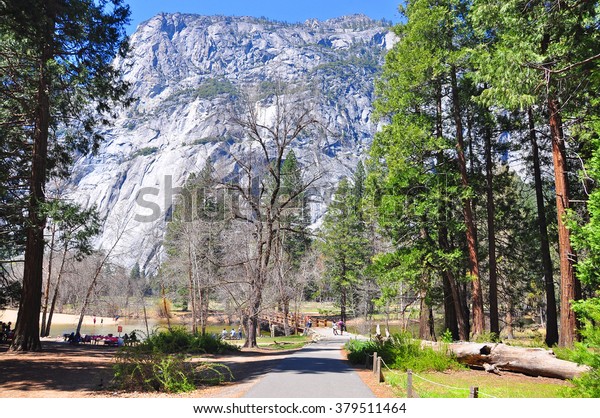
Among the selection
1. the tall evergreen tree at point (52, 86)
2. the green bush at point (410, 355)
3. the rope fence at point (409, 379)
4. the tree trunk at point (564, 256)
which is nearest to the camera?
the rope fence at point (409, 379)

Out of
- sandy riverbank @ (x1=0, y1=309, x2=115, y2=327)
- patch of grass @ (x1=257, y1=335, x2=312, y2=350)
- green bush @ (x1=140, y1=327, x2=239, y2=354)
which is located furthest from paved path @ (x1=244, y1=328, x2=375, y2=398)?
sandy riverbank @ (x1=0, y1=309, x2=115, y2=327)

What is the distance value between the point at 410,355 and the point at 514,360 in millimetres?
2821

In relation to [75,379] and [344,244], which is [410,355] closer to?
[75,379]

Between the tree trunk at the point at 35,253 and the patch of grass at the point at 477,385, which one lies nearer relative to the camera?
the patch of grass at the point at 477,385

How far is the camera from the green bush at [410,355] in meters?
12.6

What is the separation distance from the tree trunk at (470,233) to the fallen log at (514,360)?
2.47 meters

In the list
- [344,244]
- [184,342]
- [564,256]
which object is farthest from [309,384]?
[344,244]

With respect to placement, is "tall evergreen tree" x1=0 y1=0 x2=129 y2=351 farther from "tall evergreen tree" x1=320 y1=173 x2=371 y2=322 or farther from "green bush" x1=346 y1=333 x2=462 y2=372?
"tall evergreen tree" x1=320 y1=173 x2=371 y2=322

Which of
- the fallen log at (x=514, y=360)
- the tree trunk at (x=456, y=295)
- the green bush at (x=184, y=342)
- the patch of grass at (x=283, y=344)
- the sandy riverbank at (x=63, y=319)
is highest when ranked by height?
the tree trunk at (x=456, y=295)

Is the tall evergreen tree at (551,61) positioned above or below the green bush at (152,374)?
above

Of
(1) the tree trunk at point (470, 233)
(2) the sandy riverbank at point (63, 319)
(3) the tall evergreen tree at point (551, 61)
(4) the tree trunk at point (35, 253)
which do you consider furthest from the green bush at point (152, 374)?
(2) the sandy riverbank at point (63, 319)

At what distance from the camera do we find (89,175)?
7564 inches

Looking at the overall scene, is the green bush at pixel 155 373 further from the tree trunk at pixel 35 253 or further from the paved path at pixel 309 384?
the tree trunk at pixel 35 253

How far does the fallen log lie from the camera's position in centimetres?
1064
